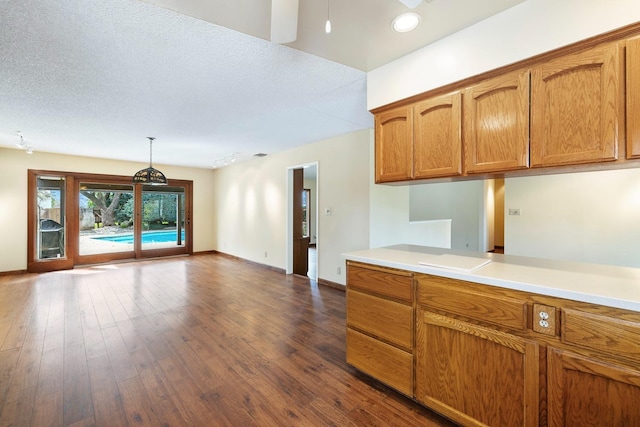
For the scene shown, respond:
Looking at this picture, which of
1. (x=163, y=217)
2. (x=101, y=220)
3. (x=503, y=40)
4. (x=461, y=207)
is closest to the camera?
(x=503, y=40)

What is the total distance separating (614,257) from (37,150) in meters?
10.3

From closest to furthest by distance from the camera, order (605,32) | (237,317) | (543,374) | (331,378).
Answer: (543,374)
(605,32)
(331,378)
(237,317)

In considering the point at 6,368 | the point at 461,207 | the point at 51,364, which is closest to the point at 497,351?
the point at 51,364

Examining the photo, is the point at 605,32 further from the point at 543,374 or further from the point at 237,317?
the point at 237,317

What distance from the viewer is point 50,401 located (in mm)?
1872

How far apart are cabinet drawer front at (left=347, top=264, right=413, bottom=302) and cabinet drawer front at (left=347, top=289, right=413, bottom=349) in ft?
0.20

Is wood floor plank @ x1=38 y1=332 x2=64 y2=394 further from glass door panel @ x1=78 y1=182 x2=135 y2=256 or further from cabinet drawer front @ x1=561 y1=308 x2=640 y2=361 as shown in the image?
glass door panel @ x1=78 y1=182 x2=135 y2=256

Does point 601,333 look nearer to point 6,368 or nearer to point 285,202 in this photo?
point 6,368

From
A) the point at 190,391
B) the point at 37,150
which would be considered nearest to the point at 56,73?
the point at 190,391

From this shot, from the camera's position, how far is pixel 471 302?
151cm

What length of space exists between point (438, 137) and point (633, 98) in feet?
3.20

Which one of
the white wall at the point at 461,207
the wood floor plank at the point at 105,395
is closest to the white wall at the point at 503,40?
the wood floor plank at the point at 105,395

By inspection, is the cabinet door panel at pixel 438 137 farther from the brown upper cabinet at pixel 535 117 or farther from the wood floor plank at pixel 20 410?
the wood floor plank at pixel 20 410

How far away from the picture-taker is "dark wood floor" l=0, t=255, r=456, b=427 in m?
1.76
